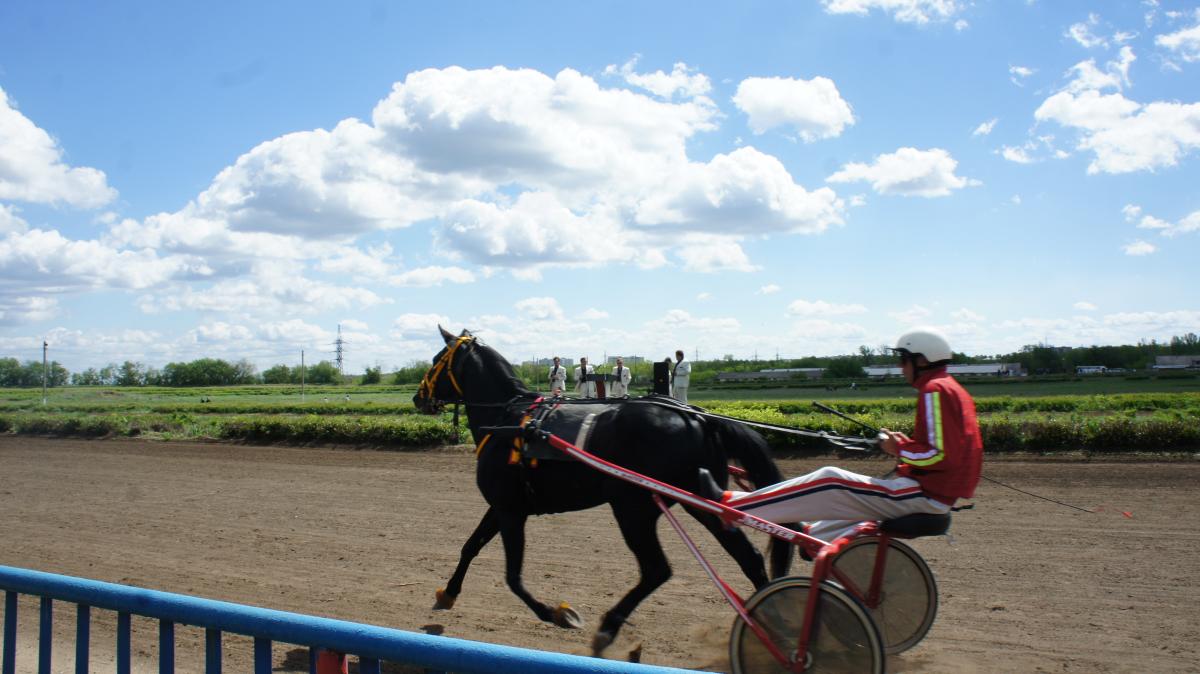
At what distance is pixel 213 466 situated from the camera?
15.0 meters

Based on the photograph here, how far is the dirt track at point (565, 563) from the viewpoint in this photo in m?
4.96

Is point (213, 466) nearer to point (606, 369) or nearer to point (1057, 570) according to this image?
point (606, 369)

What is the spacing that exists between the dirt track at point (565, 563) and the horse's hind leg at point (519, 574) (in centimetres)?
20

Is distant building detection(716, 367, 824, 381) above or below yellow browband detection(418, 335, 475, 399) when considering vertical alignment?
below

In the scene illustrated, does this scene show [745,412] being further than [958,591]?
Yes

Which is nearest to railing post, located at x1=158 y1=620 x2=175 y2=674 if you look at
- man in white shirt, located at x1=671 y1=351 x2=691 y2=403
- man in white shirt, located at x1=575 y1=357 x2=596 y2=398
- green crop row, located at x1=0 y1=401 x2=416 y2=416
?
man in white shirt, located at x1=575 y1=357 x2=596 y2=398

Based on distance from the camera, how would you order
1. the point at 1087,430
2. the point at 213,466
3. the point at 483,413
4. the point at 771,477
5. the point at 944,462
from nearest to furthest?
1. the point at 944,462
2. the point at 771,477
3. the point at 483,413
4. the point at 1087,430
5. the point at 213,466

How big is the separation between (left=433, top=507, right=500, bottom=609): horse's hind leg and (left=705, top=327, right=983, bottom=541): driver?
2.21 meters

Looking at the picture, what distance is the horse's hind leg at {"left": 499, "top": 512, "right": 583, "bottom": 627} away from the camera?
499cm

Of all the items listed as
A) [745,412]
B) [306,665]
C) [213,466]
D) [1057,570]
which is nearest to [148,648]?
[306,665]

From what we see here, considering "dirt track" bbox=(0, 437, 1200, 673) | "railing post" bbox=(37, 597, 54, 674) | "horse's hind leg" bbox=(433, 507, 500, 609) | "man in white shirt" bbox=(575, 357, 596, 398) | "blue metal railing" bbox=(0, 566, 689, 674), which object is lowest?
"dirt track" bbox=(0, 437, 1200, 673)

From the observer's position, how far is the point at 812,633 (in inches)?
138

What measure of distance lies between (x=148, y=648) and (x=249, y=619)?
12.9 ft

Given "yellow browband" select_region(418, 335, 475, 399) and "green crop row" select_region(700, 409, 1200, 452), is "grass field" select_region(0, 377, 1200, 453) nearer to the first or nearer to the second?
"green crop row" select_region(700, 409, 1200, 452)
